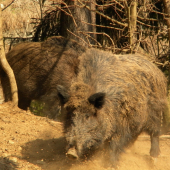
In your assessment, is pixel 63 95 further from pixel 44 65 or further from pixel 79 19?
pixel 79 19

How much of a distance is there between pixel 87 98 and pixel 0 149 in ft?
6.34

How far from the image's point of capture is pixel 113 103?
4.59m

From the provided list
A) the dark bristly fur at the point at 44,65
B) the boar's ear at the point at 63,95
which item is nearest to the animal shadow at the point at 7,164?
the boar's ear at the point at 63,95

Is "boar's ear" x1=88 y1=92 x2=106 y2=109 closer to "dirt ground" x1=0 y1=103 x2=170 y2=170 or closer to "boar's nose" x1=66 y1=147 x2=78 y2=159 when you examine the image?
"boar's nose" x1=66 y1=147 x2=78 y2=159

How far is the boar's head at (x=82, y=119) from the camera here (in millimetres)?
4012

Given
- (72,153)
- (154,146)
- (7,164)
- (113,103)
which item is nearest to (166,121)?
(154,146)

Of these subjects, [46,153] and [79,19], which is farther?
[79,19]

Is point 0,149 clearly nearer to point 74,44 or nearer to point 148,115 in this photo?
point 148,115

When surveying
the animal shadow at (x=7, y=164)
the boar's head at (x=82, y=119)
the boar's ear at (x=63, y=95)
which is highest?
the boar's ear at (x=63, y=95)

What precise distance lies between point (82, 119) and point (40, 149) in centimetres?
161

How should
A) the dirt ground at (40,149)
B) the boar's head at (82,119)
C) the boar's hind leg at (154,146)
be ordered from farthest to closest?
1. the boar's hind leg at (154,146)
2. the dirt ground at (40,149)
3. the boar's head at (82,119)

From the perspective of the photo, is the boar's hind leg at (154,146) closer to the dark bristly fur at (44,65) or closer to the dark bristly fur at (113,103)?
the dark bristly fur at (113,103)

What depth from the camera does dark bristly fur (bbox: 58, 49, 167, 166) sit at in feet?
13.7

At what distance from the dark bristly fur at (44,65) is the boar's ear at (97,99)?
2.71m
